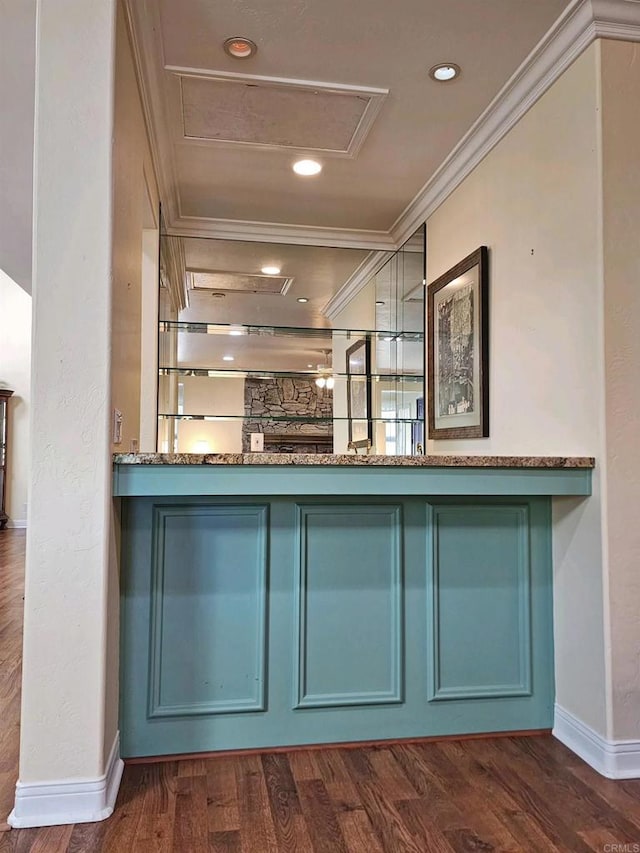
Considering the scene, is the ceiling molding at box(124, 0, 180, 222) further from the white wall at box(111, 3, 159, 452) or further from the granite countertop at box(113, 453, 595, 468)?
the granite countertop at box(113, 453, 595, 468)

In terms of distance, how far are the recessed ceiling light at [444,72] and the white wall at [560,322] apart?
358mm

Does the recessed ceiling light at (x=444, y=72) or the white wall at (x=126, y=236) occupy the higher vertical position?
the recessed ceiling light at (x=444, y=72)

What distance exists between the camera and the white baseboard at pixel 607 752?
1.96 metres

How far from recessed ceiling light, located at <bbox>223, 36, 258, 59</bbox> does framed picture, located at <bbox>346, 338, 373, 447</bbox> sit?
210 cm

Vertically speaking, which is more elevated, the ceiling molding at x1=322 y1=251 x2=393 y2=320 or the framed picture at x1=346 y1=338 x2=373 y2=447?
the ceiling molding at x1=322 y1=251 x2=393 y2=320

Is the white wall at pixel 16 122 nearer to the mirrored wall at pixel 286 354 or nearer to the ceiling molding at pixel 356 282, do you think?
the mirrored wall at pixel 286 354

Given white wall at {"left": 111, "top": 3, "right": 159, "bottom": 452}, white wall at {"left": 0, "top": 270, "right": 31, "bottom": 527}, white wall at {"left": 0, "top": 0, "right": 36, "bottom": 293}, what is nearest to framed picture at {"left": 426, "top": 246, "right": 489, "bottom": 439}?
white wall at {"left": 111, "top": 3, "right": 159, "bottom": 452}

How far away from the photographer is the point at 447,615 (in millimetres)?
2275

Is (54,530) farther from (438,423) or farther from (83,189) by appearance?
(438,423)

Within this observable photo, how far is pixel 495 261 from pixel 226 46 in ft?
4.65

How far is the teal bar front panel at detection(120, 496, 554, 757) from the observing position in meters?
2.08

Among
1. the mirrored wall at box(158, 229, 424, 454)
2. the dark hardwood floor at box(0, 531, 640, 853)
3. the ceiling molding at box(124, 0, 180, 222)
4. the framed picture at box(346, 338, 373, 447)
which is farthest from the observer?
the framed picture at box(346, 338, 373, 447)

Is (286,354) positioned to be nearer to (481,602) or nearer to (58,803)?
(481,602)

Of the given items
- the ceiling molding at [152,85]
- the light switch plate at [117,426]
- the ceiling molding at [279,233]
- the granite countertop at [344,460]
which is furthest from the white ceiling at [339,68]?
→ the granite countertop at [344,460]
